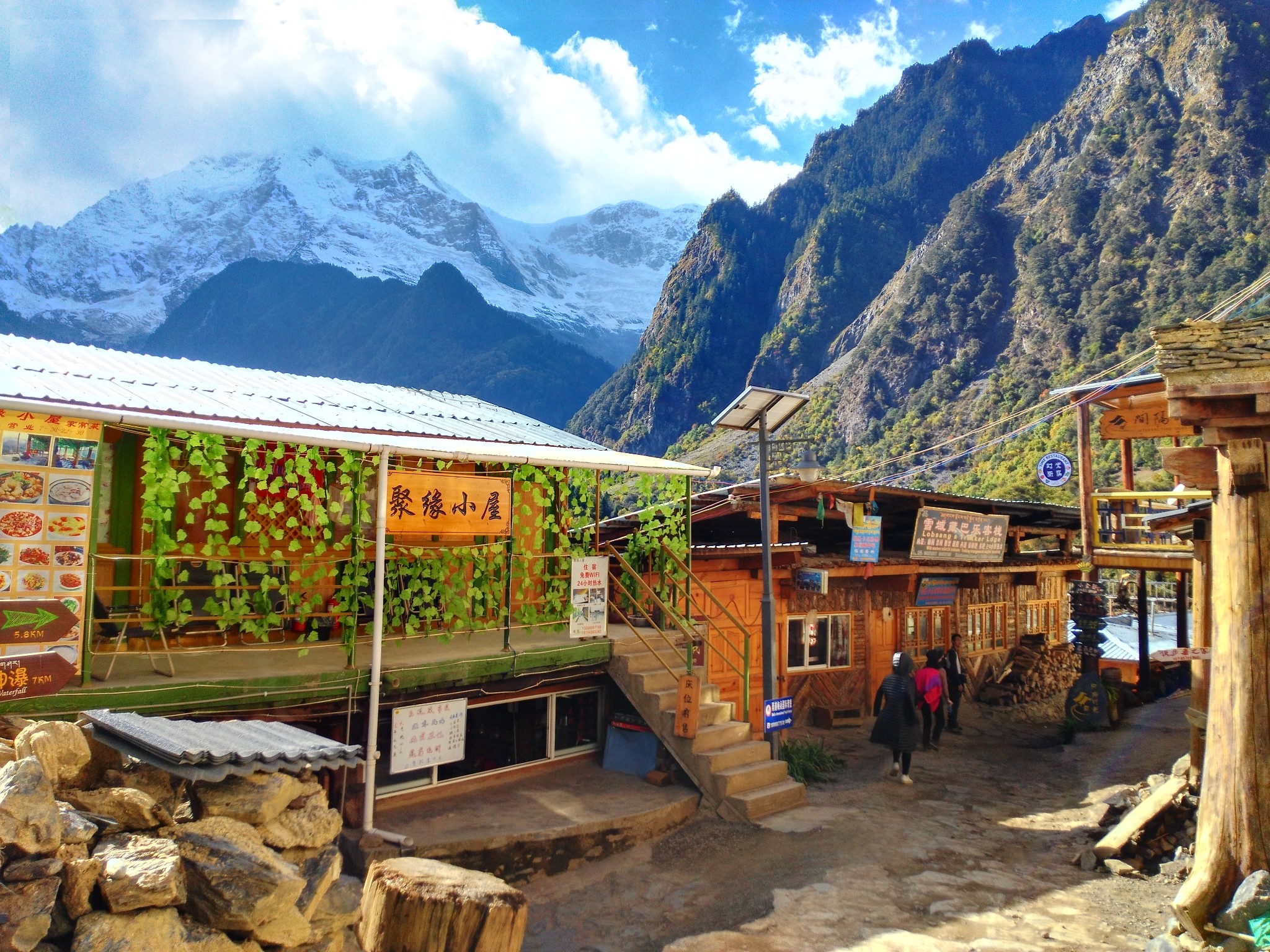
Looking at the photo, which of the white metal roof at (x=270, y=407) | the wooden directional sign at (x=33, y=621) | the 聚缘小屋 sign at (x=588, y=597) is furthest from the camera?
the 聚缘小屋 sign at (x=588, y=597)

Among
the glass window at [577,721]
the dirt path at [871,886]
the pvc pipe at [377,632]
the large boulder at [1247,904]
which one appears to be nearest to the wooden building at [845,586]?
the glass window at [577,721]

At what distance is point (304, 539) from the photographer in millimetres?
9117

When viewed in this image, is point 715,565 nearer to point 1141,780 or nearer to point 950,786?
point 950,786

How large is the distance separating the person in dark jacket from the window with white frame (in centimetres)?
315

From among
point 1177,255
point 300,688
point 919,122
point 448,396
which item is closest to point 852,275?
point 919,122

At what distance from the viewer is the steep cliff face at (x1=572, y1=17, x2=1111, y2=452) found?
81188mm

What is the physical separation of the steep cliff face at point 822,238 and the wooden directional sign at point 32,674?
242 ft

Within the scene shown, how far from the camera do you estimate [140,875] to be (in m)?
3.44

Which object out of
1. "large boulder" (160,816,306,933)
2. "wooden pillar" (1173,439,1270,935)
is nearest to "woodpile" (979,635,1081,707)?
"wooden pillar" (1173,439,1270,935)

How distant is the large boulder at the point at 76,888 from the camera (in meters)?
3.30

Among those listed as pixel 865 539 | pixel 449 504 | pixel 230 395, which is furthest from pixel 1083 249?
pixel 230 395

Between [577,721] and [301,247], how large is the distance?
147542 mm

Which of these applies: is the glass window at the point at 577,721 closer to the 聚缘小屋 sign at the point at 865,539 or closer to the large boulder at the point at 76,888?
the 聚缘小屋 sign at the point at 865,539

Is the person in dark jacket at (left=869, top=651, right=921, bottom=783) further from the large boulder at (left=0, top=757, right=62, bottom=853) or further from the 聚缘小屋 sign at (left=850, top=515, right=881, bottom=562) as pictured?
the large boulder at (left=0, top=757, right=62, bottom=853)
